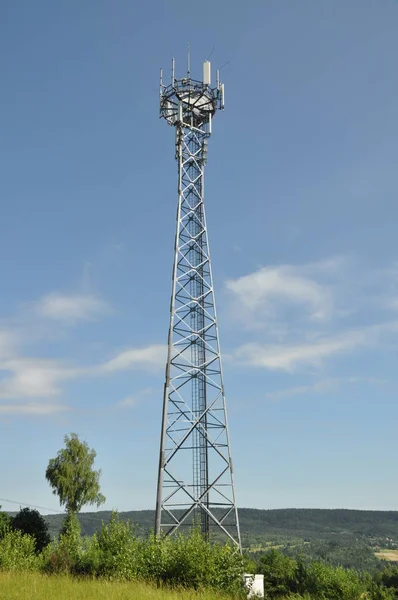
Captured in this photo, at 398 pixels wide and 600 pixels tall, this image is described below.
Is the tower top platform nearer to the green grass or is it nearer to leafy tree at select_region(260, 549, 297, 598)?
the green grass

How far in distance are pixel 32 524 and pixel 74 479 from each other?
516 centimetres

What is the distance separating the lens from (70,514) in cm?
5291

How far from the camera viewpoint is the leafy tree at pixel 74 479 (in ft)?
175

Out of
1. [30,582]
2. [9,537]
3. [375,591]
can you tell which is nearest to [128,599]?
[30,582]

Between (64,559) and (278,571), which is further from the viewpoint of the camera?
(278,571)

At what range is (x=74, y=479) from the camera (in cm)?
5362

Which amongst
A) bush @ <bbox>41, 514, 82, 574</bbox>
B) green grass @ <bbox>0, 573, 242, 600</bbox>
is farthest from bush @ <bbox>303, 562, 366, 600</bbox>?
green grass @ <bbox>0, 573, 242, 600</bbox>

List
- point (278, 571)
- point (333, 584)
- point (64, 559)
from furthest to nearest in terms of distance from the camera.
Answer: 1. point (278, 571)
2. point (333, 584)
3. point (64, 559)

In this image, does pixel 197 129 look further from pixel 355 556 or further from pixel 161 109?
pixel 355 556

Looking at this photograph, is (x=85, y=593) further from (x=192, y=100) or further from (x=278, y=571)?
(x=278, y=571)

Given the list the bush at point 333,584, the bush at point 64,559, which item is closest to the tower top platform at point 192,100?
the bush at point 64,559

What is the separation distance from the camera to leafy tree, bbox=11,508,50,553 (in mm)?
49984

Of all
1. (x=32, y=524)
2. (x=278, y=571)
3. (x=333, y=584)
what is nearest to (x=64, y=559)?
(x=32, y=524)

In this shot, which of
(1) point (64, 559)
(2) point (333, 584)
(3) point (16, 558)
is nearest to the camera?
(1) point (64, 559)
